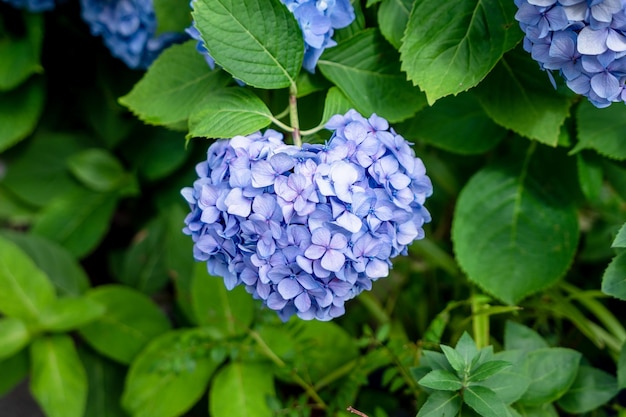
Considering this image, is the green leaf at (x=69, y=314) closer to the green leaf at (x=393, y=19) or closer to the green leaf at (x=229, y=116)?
the green leaf at (x=229, y=116)

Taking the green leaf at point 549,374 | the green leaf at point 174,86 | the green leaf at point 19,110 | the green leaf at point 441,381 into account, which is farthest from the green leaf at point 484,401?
the green leaf at point 19,110

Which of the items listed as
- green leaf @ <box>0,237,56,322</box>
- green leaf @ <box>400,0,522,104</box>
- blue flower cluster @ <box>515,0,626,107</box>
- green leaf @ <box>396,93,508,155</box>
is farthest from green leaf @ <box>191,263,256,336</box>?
blue flower cluster @ <box>515,0,626,107</box>

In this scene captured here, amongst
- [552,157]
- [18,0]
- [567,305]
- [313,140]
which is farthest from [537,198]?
[18,0]

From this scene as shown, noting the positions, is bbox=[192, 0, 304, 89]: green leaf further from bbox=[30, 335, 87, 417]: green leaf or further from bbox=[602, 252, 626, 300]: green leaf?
bbox=[30, 335, 87, 417]: green leaf

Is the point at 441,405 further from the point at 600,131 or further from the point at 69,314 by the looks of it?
the point at 69,314

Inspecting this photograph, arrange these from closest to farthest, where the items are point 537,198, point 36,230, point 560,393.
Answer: point 560,393
point 537,198
point 36,230

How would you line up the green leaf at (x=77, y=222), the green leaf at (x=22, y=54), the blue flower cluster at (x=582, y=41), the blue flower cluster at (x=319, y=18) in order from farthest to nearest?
the green leaf at (x=77, y=222) → the green leaf at (x=22, y=54) → the blue flower cluster at (x=319, y=18) → the blue flower cluster at (x=582, y=41)

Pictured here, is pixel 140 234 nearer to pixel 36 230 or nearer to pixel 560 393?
pixel 36 230
